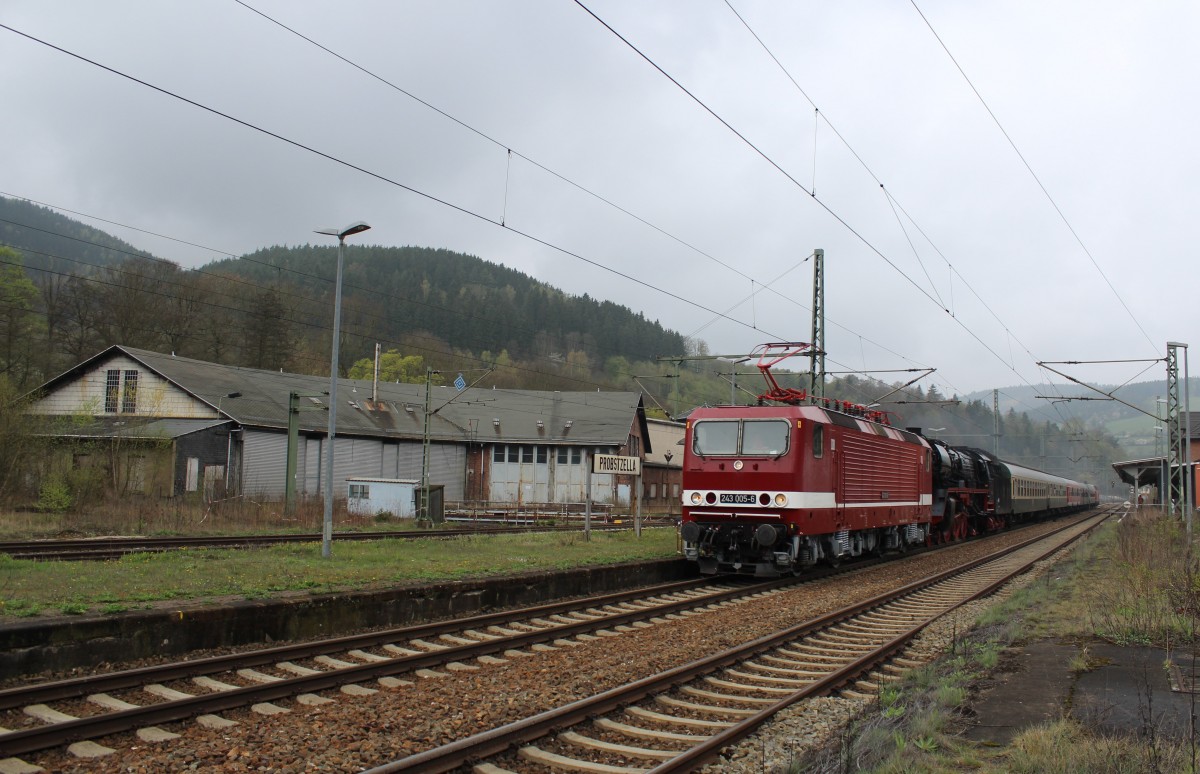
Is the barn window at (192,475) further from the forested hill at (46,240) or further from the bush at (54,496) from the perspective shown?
the forested hill at (46,240)

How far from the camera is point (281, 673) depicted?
8336 millimetres

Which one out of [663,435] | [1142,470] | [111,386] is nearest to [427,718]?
[111,386]

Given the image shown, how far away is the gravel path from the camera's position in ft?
19.2

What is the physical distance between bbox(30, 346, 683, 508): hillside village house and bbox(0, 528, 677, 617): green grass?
7.12 meters

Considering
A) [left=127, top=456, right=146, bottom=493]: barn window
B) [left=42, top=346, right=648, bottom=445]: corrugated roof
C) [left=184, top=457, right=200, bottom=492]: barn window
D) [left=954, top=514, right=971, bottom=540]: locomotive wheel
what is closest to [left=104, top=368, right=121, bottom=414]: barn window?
[left=42, top=346, right=648, bottom=445]: corrugated roof

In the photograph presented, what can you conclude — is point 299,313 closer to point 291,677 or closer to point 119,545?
point 119,545

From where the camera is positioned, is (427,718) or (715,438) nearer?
(427,718)

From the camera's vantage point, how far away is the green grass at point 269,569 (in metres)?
10.4

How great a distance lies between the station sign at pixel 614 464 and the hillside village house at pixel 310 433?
7.60ft

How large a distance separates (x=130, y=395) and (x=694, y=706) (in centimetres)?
3815

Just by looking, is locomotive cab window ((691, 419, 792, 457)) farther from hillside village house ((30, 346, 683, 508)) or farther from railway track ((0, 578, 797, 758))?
hillside village house ((30, 346, 683, 508))

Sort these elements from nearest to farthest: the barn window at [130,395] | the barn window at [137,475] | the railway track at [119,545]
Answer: the railway track at [119,545] → the barn window at [137,475] → the barn window at [130,395]

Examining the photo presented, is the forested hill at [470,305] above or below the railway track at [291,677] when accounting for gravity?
above

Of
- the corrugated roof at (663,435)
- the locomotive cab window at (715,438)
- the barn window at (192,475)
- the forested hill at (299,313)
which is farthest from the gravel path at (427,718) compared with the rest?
the corrugated roof at (663,435)
